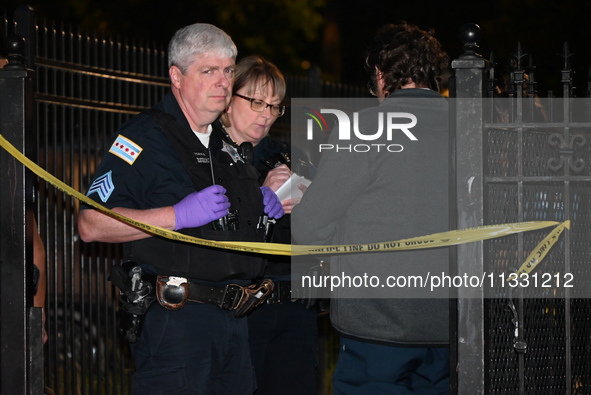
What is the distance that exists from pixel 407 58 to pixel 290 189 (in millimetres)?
1101

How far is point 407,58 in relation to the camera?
347 centimetres

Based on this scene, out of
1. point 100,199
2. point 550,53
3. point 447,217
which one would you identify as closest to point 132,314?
point 100,199

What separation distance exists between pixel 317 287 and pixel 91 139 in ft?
7.60

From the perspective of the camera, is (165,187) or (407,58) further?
(165,187)

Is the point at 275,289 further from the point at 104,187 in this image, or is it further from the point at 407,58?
the point at 407,58

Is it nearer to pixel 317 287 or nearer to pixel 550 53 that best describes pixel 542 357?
pixel 317 287

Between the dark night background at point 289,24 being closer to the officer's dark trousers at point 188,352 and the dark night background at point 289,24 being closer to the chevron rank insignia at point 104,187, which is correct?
the chevron rank insignia at point 104,187

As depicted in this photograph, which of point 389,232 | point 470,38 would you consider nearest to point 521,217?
point 389,232

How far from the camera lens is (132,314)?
3.62 m

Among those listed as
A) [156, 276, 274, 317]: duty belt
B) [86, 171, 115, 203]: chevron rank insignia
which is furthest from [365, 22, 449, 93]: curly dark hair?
[86, 171, 115, 203]: chevron rank insignia

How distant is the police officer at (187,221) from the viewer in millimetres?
3547

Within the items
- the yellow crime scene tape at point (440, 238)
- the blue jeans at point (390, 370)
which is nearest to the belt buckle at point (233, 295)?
the yellow crime scene tape at point (440, 238)

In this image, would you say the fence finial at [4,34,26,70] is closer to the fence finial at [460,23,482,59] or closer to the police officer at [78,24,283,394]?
the police officer at [78,24,283,394]

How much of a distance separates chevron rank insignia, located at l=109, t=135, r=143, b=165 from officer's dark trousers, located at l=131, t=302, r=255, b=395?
653mm
